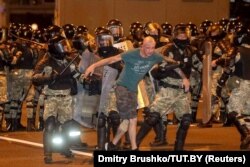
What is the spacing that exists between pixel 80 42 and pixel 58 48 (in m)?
1.61

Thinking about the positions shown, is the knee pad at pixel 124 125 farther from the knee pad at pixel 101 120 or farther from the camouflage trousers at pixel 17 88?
the camouflage trousers at pixel 17 88

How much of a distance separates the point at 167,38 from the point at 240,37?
2091mm

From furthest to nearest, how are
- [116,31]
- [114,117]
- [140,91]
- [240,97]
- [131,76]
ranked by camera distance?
1. [116,31]
2. [140,91]
3. [240,97]
4. [114,117]
5. [131,76]

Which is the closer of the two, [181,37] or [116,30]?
[181,37]

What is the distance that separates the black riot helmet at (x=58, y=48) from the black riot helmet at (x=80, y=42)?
1.37 m

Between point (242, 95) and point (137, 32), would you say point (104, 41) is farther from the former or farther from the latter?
point (137, 32)

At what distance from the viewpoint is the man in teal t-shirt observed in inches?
447

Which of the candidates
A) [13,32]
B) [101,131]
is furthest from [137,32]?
[101,131]

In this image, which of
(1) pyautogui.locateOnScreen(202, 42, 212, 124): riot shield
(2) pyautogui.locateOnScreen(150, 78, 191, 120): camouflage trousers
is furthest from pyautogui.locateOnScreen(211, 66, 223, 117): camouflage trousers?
(2) pyautogui.locateOnScreen(150, 78, 191, 120): camouflage trousers

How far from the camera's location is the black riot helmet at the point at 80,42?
513 inches

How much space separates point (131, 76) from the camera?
11.5m

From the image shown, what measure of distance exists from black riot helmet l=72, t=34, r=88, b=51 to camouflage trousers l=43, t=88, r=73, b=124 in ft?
5.04

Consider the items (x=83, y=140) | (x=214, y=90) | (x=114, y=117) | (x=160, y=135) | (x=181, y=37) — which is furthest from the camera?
(x=214, y=90)

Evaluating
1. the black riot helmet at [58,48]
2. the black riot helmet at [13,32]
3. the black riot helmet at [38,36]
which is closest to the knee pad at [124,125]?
the black riot helmet at [58,48]
